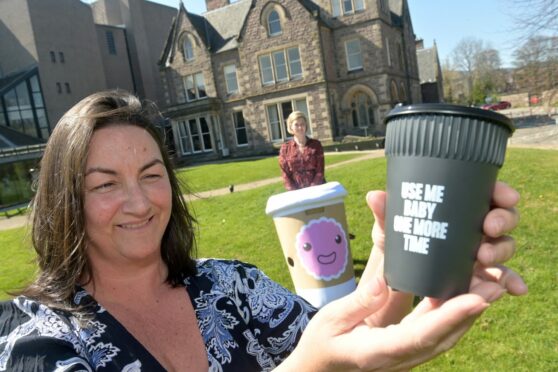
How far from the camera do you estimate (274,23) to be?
27.1m

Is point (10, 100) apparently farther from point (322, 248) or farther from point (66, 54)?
point (322, 248)

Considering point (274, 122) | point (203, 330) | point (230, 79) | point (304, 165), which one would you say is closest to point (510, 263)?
point (304, 165)

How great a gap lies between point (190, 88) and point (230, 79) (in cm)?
311

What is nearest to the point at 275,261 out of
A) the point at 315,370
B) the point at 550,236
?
the point at 550,236

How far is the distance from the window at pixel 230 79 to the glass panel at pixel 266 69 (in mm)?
2061

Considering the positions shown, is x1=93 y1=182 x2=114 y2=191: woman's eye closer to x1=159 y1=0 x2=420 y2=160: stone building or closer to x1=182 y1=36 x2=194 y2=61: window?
x1=159 y1=0 x2=420 y2=160: stone building

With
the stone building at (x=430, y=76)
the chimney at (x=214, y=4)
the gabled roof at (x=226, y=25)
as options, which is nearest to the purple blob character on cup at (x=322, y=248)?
the gabled roof at (x=226, y=25)

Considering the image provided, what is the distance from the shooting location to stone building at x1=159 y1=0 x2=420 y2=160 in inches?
1032

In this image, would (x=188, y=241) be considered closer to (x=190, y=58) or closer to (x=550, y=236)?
(x=550, y=236)

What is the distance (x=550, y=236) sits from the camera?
21.0 feet

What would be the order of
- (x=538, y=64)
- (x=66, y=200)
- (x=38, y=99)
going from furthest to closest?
(x=38, y=99)
(x=538, y=64)
(x=66, y=200)

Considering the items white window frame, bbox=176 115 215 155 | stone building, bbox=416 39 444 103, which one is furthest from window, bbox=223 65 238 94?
stone building, bbox=416 39 444 103

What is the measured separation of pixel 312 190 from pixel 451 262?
3500 mm

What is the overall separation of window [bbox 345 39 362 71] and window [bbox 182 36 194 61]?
33.2 feet
